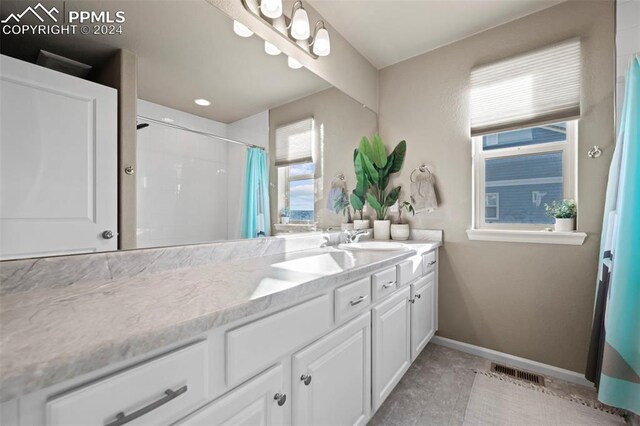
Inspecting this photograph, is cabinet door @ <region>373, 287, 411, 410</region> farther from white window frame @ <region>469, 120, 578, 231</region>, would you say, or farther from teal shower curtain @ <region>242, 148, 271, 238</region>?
white window frame @ <region>469, 120, 578, 231</region>

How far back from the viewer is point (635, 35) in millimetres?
1592

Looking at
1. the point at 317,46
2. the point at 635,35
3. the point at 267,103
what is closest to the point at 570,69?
the point at 635,35

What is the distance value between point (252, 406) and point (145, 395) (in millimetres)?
308

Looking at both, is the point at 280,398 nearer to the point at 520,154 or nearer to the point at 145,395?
the point at 145,395

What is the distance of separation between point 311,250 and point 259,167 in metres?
0.60

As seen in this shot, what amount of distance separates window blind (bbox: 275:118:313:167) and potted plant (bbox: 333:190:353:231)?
1.41 feet

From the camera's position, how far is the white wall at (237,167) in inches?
52.6

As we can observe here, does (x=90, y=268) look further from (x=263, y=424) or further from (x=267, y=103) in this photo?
(x=267, y=103)

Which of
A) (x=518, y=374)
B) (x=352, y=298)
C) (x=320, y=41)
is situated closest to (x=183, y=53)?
(x=320, y=41)

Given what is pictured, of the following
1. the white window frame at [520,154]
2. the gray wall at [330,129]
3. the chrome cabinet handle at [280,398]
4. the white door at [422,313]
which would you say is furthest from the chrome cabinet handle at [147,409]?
the white window frame at [520,154]

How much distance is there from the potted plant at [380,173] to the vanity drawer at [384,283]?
92 centimetres

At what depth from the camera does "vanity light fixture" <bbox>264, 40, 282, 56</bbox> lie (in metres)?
1.54

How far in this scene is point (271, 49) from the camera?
1.57 metres
